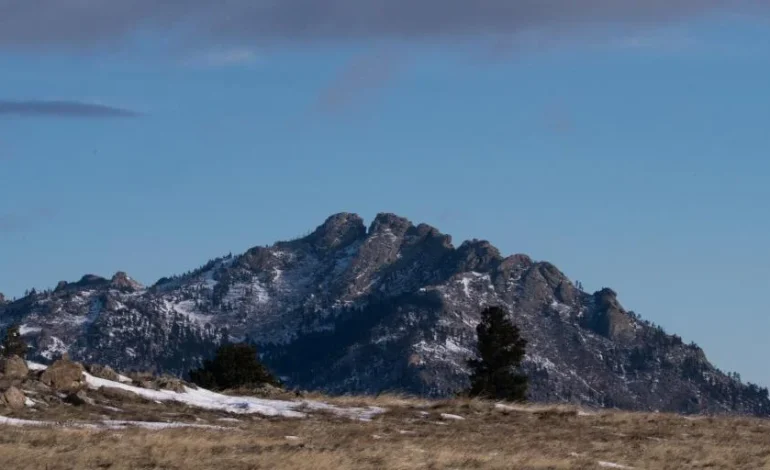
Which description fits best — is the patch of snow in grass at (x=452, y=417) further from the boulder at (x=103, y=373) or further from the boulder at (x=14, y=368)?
the boulder at (x=14, y=368)

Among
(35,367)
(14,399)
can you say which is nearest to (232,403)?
(35,367)

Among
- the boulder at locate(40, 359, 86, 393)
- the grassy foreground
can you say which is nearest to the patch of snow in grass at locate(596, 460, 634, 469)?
the grassy foreground

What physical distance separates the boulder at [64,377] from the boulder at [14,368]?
601 millimetres

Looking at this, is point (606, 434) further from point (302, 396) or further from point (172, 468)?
point (172, 468)

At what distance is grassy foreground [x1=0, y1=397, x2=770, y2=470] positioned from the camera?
21625 millimetres

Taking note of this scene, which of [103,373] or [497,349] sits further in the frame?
[497,349]

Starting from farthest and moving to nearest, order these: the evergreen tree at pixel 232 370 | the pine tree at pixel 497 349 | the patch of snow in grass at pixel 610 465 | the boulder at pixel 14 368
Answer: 1. the pine tree at pixel 497 349
2. the evergreen tree at pixel 232 370
3. the boulder at pixel 14 368
4. the patch of snow in grass at pixel 610 465

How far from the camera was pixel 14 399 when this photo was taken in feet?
89.8

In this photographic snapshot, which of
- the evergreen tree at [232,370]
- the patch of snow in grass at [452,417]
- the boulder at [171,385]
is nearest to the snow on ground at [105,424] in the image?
the boulder at [171,385]

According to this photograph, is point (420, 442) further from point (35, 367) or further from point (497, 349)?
point (497, 349)

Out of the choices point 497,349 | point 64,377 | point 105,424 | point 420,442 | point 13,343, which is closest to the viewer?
point 420,442

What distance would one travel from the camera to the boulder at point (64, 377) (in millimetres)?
29797

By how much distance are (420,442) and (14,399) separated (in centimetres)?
842

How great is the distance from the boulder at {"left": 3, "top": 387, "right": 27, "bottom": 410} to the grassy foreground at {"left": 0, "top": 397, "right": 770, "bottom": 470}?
3.04 metres
